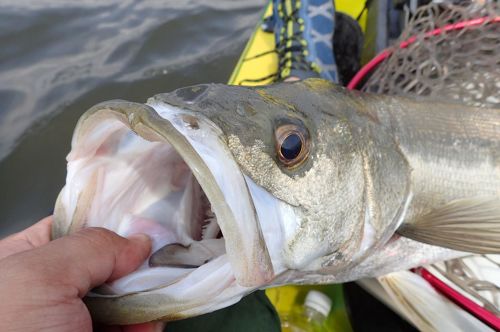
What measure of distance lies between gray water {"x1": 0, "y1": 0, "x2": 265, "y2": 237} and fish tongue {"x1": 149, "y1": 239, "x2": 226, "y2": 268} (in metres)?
1.94

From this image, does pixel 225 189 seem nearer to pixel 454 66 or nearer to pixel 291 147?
pixel 291 147

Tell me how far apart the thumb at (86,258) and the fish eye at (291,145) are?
416mm

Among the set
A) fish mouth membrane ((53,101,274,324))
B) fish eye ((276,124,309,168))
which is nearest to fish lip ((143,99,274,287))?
fish mouth membrane ((53,101,274,324))

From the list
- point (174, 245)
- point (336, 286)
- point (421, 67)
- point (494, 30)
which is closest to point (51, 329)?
point (174, 245)

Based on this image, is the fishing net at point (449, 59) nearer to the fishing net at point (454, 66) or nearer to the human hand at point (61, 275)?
the fishing net at point (454, 66)

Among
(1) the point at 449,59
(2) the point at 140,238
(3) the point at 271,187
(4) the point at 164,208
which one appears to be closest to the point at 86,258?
(2) the point at 140,238

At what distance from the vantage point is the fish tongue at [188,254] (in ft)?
3.58

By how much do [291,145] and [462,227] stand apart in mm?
680

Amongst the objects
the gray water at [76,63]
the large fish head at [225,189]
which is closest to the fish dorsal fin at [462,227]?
the large fish head at [225,189]

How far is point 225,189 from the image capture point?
876 mm

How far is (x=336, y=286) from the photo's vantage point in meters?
2.02

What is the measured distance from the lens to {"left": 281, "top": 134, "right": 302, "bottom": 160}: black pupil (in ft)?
3.42

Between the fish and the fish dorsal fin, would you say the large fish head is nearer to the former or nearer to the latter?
the fish

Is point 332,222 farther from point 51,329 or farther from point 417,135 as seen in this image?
point 51,329
